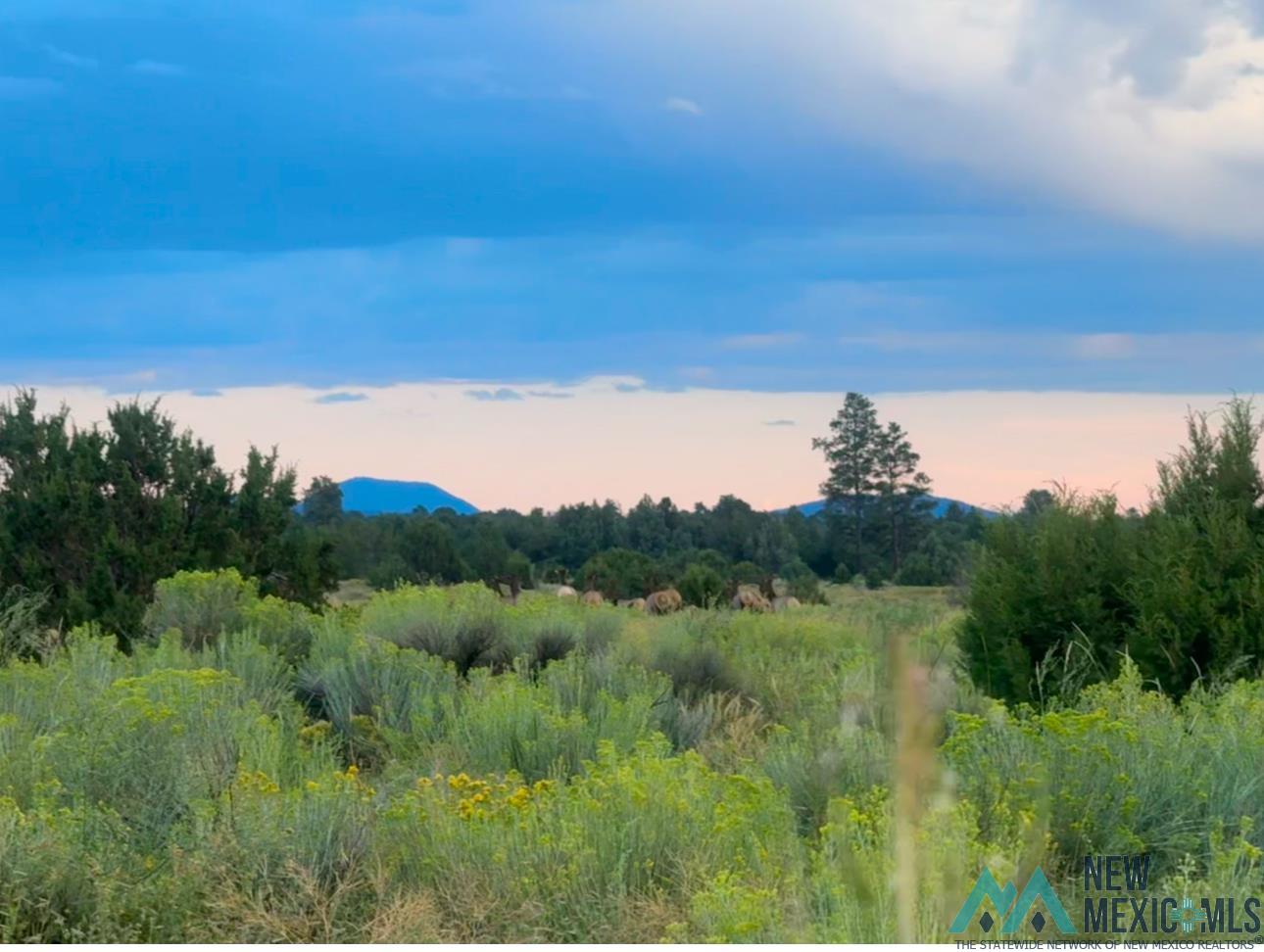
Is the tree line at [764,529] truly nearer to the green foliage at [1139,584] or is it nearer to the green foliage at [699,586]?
the green foliage at [699,586]

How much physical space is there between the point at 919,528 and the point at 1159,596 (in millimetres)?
41040

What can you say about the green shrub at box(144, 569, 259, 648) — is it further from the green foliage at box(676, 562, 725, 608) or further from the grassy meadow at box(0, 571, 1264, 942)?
the green foliage at box(676, 562, 725, 608)

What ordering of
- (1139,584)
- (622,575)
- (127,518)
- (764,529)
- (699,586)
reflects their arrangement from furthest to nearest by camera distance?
(764,529), (622,575), (699,586), (127,518), (1139,584)

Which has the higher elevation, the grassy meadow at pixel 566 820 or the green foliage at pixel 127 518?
the green foliage at pixel 127 518

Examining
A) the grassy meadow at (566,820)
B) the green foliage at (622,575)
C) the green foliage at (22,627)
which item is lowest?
the grassy meadow at (566,820)

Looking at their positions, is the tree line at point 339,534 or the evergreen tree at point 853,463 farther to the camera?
the evergreen tree at point 853,463

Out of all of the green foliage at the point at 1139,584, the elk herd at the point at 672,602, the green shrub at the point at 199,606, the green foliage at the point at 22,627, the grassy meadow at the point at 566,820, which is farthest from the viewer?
the elk herd at the point at 672,602

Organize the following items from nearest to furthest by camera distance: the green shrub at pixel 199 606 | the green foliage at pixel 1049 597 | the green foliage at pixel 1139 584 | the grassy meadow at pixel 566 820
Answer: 1. the grassy meadow at pixel 566 820
2. the green foliage at pixel 1139 584
3. the green foliage at pixel 1049 597
4. the green shrub at pixel 199 606

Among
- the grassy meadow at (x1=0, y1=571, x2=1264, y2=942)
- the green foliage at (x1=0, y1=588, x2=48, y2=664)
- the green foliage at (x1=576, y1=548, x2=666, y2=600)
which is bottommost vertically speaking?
the grassy meadow at (x1=0, y1=571, x2=1264, y2=942)

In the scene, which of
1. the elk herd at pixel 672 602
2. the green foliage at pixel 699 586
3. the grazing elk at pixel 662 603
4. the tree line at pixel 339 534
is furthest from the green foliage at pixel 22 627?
the green foliage at pixel 699 586

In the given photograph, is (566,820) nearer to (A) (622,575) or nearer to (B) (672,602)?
(B) (672,602)

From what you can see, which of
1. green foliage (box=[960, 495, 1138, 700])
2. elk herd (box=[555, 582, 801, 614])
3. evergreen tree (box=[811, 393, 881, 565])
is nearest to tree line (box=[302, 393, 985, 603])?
evergreen tree (box=[811, 393, 881, 565])

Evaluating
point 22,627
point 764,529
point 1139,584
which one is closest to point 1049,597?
point 1139,584

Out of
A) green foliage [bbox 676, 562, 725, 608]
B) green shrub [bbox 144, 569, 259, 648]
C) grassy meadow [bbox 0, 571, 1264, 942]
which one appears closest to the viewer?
grassy meadow [bbox 0, 571, 1264, 942]
